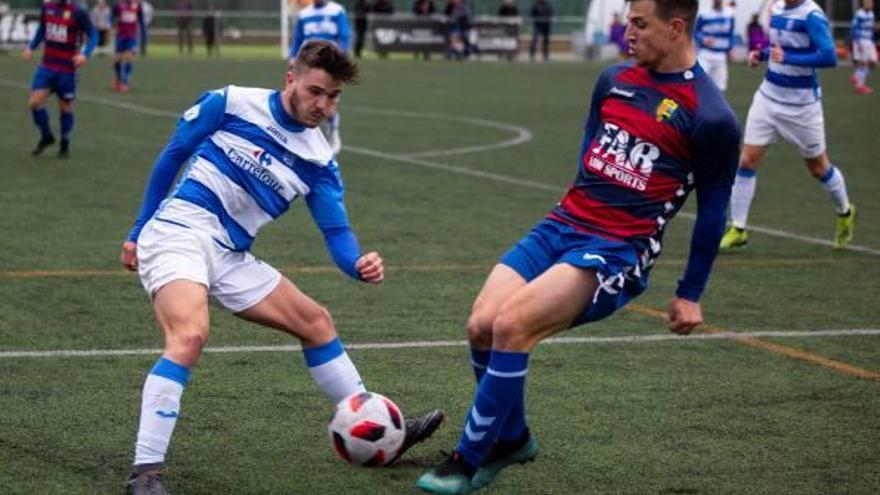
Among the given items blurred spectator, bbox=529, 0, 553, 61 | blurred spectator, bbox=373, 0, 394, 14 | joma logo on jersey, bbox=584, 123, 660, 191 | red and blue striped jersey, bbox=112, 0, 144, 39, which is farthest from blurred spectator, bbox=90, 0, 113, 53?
joma logo on jersey, bbox=584, 123, 660, 191

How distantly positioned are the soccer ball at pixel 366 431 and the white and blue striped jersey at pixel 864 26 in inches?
1302

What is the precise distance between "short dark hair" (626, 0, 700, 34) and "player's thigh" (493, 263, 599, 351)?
1.04 meters

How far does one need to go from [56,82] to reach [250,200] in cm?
1401

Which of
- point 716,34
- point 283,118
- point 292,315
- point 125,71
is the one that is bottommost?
point 125,71

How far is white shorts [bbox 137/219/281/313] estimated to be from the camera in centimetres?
643

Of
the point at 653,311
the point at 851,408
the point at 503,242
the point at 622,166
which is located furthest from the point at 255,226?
the point at 503,242

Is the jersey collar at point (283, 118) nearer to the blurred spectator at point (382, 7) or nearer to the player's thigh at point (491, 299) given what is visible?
the player's thigh at point (491, 299)

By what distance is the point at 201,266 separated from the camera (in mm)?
6488

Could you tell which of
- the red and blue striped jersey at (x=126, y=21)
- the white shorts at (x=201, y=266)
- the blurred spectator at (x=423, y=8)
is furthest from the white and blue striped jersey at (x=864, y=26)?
the white shorts at (x=201, y=266)

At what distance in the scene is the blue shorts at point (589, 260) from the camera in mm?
6406

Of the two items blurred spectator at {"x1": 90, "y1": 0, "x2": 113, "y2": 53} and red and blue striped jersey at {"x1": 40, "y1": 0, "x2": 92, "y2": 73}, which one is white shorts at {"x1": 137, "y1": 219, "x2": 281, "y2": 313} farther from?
blurred spectator at {"x1": 90, "y1": 0, "x2": 113, "y2": 53}

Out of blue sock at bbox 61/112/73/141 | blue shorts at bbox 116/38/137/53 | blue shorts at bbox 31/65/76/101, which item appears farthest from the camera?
blue shorts at bbox 116/38/137/53

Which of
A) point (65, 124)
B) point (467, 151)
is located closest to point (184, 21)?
point (467, 151)

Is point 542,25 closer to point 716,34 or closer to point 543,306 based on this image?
point 716,34
